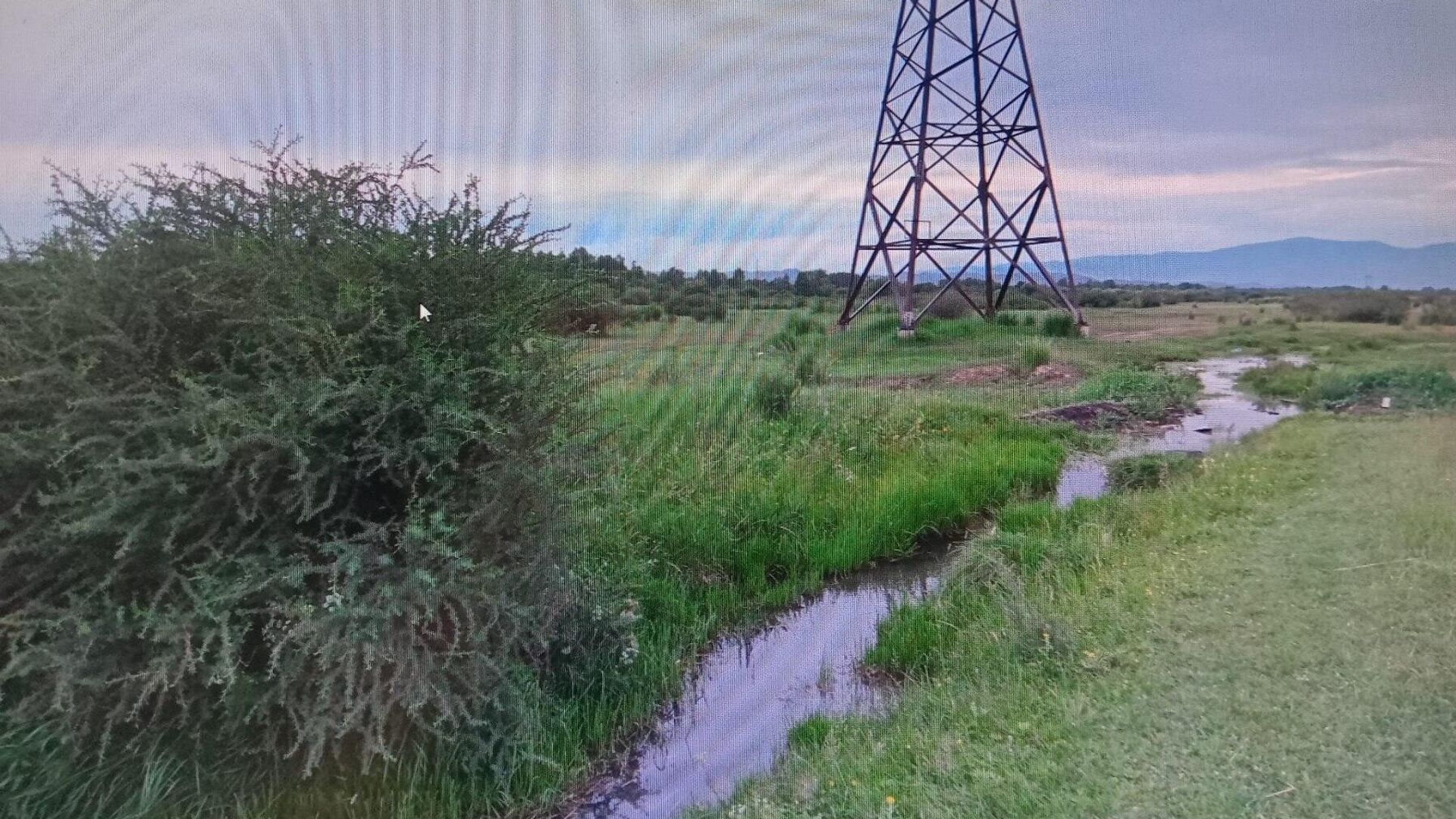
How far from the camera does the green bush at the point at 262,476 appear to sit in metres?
1.62

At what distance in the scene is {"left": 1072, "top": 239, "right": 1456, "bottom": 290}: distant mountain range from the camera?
177 cm

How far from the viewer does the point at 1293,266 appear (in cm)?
205

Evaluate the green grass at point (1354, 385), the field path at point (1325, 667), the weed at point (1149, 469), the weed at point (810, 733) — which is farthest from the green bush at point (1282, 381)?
the weed at point (810, 733)

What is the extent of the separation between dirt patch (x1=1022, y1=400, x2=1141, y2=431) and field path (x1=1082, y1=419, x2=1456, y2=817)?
698mm

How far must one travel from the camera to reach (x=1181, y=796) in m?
1.55

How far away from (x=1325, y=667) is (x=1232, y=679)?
185mm

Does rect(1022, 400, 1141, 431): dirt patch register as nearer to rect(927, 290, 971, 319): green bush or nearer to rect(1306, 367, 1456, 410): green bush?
rect(927, 290, 971, 319): green bush

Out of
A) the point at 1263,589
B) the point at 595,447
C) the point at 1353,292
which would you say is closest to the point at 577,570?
the point at 595,447

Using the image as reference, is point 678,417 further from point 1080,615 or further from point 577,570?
point 1080,615

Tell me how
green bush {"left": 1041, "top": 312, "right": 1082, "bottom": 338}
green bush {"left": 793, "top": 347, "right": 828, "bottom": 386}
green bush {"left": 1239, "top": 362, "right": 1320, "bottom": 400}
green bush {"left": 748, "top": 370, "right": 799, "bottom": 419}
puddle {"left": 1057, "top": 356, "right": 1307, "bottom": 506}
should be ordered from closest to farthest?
green bush {"left": 1239, "top": 362, "right": 1320, "bottom": 400}, puddle {"left": 1057, "top": 356, "right": 1307, "bottom": 506}, green bush {"left": 1041, "top": 312, "right": 1082, "bottom": 338}, green bush {"left": 793, "top": 347, "right": 828, "bottom": 386}, green bush {"left": 748, "top": 370, "right": 799, "bottom": 419}

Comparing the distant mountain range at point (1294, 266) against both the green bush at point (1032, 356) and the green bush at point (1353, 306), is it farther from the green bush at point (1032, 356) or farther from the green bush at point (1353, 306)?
the green bush at point (1032, 356)

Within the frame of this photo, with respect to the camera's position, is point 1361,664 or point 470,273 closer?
point 1361,664

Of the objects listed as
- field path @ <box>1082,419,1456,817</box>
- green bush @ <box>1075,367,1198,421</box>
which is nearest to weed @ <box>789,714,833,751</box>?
field path @ <box>1082,419,1456,817</box>

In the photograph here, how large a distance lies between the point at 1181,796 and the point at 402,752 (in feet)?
5.97
